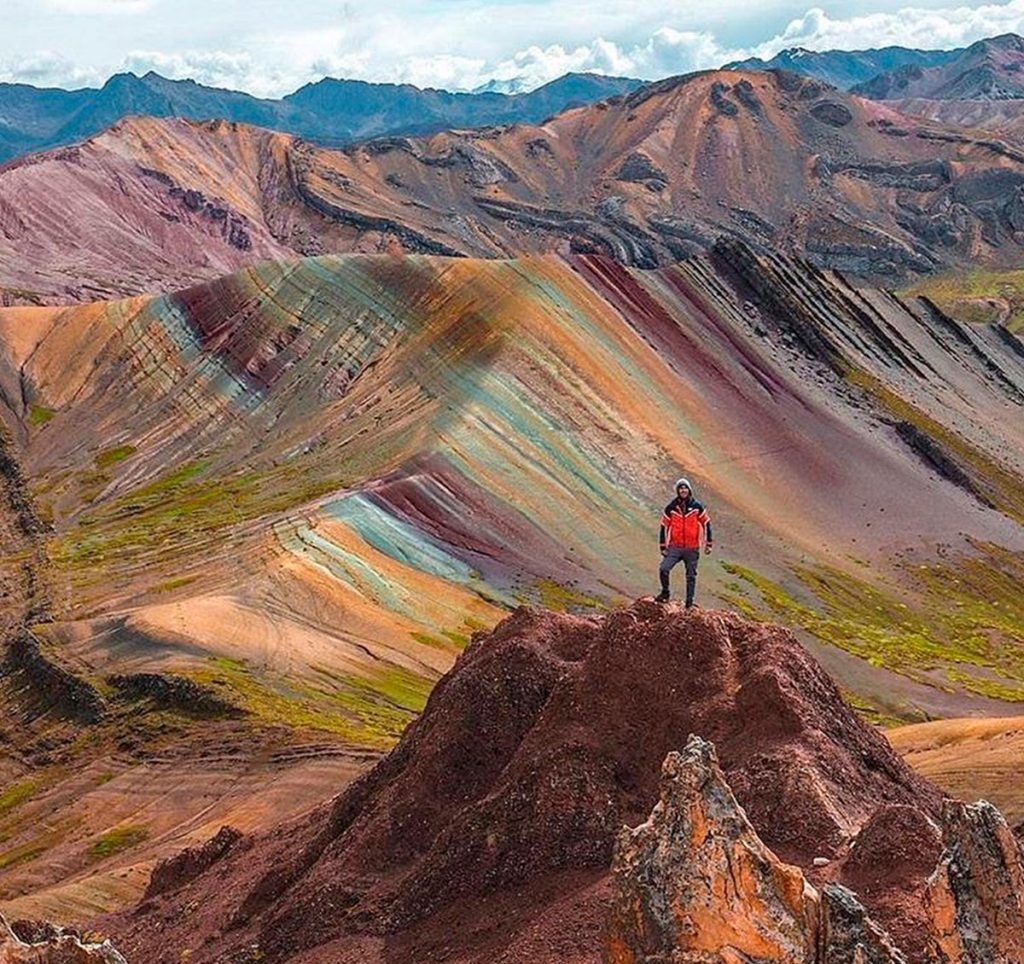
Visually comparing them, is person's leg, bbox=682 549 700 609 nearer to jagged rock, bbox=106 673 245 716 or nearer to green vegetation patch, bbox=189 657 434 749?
green vegetation patch, bbox=189 657 434 749

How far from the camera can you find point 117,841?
36531 mm

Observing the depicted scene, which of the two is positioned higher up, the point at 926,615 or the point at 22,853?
the point at 926,615

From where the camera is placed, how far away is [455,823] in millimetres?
18984

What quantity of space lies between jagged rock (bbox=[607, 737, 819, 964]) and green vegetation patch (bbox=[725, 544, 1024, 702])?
154 ft

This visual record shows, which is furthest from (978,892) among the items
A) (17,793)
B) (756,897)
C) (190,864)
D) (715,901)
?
(17,793)

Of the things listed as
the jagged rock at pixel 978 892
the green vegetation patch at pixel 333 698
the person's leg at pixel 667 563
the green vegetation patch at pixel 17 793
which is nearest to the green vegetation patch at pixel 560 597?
the green vegetation patch at pixel 333 698

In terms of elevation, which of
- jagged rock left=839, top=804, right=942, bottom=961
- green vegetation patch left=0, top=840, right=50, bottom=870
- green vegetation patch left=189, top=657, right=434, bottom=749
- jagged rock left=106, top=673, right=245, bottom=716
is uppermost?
jagged rock left=839, top=804, right=942, bottom=961

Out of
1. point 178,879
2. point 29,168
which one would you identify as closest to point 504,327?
point 178,879

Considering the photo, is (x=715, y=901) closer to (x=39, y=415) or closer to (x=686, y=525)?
(x=686, y=525)

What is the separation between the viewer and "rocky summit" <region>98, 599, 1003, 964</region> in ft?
43.0

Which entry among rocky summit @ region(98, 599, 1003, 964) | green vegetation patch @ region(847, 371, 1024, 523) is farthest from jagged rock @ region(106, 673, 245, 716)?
Result: green vegetation patch @ region(847, 371, 1024, 523)

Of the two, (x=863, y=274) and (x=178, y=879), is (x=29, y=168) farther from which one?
(x=178, y=879)

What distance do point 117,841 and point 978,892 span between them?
2957 cm

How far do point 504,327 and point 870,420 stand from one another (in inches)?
1108
